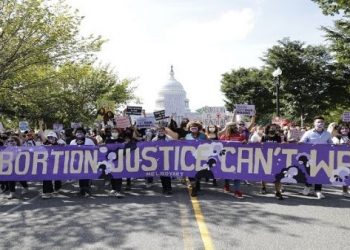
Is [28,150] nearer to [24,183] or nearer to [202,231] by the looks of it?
[24,183]

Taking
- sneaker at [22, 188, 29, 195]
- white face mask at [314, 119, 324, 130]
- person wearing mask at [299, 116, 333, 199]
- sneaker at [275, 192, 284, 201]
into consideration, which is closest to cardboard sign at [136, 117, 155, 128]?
sneaker at [22, 188, 29, 195]

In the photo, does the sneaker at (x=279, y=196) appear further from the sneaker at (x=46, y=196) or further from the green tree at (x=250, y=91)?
the green tree at (x=250, y=91)

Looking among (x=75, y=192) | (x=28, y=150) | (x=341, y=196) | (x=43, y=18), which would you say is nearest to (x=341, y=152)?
(x=341, y=196)

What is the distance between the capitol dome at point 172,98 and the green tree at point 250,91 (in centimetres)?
7261

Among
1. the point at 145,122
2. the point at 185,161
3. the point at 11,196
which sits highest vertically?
the point at 145,122

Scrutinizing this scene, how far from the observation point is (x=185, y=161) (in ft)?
37.9

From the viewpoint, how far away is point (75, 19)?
63.2 ft

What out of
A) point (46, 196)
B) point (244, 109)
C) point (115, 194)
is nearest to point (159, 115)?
point (244, 109)

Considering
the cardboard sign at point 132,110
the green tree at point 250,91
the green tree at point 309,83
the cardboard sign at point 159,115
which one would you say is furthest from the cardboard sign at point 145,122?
the green tree at point 250,91

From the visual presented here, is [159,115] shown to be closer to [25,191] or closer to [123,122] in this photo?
[123,122]

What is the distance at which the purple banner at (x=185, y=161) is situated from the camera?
1097cm

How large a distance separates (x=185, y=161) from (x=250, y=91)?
1655 inches

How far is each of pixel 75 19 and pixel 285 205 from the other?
12.9m

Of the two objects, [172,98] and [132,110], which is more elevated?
[172,98]
